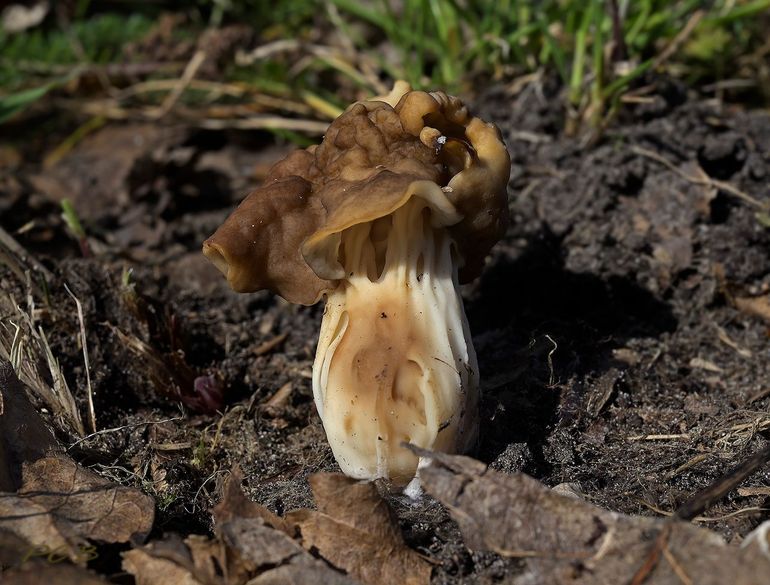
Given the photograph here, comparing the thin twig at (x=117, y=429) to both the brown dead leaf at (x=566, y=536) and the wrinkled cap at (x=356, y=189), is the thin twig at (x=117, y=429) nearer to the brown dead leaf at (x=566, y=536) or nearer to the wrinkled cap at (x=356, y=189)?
the wrinkled cap at (x=356, y=189)

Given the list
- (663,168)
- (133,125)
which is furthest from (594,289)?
(133,125)

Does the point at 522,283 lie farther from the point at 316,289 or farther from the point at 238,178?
the point at 238,178

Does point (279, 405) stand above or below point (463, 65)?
below

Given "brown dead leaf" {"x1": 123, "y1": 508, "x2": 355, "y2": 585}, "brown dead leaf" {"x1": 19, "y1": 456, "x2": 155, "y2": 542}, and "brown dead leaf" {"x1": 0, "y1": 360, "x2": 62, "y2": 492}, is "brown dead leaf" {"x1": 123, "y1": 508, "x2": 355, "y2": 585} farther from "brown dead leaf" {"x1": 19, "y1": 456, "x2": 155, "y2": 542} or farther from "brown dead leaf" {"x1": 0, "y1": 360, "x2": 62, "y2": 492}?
"brown dead leaf" {"x1": 0, "y1": 360, "x2": 62, "y2": 492}

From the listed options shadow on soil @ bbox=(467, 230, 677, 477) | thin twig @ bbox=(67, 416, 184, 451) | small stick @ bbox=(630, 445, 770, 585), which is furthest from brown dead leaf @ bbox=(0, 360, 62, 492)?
small stick @ bbox=(630, 445, 770, 585)

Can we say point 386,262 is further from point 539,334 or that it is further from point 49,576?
point 49,576
